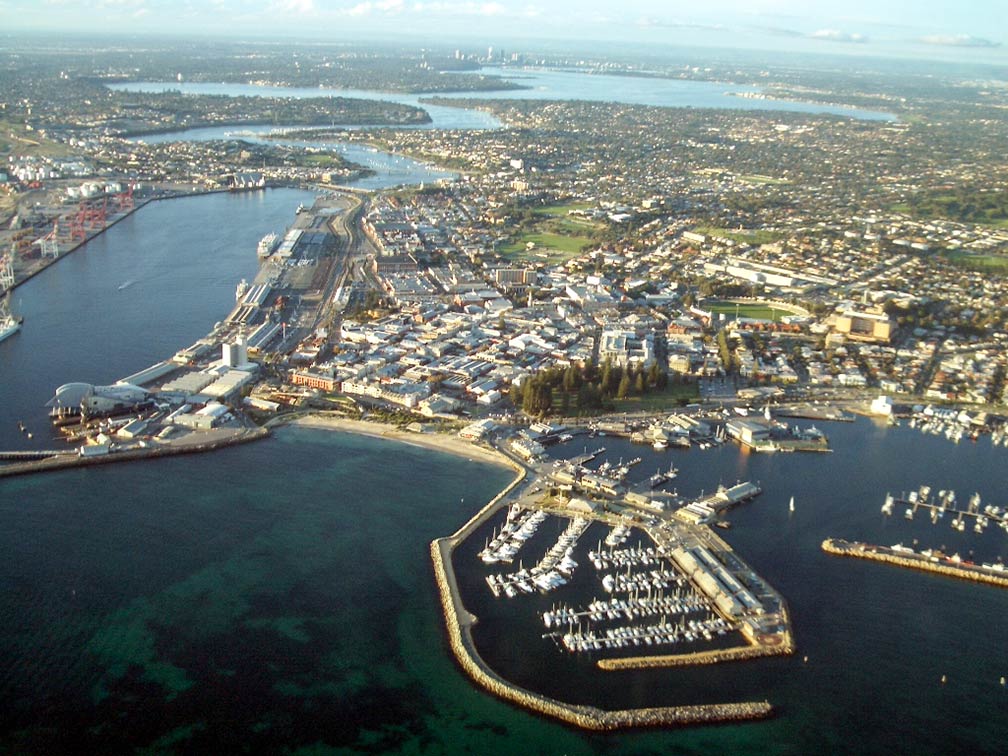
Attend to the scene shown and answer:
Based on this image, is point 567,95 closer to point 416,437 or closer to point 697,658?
point 416,437

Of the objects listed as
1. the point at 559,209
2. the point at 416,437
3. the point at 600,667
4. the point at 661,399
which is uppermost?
the point at 600,667

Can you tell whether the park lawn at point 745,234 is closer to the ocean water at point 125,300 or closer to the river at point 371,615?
the ocean water at point 125,300

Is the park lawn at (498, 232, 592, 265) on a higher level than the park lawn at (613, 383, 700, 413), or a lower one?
lower

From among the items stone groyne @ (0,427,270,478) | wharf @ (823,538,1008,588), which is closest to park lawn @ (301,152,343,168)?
stone groyne @ (0,427,270,478)

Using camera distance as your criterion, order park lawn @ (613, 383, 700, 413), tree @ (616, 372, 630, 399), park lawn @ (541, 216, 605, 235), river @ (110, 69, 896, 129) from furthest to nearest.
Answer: river @ (110, 69, 896, 129) → park lawn @ (541, 216, 605, 235) → tree @ (616, 372, 630, 399) → park lawn @ (613, 383, 700, 413)

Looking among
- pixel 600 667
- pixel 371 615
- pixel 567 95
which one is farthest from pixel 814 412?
pixel 567 95

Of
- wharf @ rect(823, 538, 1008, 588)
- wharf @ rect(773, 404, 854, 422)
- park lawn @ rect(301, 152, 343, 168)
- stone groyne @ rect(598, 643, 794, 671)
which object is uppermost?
stone groyne @ rect(598, 643, 794, 671)

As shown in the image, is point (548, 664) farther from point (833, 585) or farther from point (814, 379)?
point (814, 379)

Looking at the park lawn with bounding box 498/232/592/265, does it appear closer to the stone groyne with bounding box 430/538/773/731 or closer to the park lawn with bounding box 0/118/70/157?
the stone groyne with bounding box 430/538/773/731
